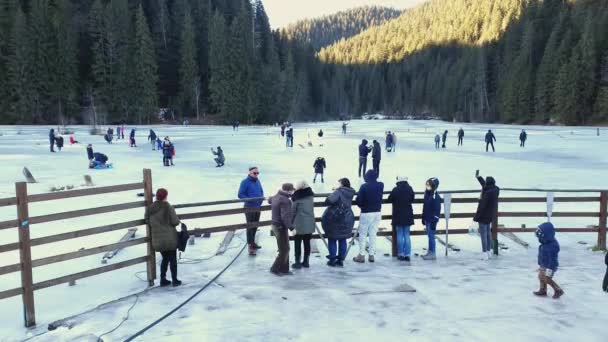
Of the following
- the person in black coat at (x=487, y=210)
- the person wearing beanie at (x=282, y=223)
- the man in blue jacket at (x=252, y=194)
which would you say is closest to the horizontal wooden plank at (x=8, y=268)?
the person wearing beanie at (x=282, y=223)

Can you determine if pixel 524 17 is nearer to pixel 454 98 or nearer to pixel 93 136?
pixel 454 98

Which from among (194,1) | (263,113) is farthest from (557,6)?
(194,1)

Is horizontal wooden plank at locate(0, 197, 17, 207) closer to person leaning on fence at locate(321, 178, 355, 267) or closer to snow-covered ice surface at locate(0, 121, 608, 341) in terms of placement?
snow-covered ice surface at locate(0, 121, 608, 341)

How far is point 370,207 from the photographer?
792cm

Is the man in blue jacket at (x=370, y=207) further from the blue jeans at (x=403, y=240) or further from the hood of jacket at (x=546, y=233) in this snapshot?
the hood of jacket at (x=546, y=233)

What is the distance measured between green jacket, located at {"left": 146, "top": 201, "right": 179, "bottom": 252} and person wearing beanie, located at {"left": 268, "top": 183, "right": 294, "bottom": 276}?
163cm

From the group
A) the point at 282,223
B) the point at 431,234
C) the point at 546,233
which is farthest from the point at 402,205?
the point at 546,233

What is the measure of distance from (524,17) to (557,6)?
6.89 meters

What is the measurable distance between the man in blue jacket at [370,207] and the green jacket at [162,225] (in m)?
Result: 3.19

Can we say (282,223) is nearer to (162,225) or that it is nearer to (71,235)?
(162,225)

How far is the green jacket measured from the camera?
21.5ft

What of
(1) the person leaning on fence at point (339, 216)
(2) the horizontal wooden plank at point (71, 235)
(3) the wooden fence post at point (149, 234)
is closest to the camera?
(2) the horizontal wooden plank at point (71, 235)

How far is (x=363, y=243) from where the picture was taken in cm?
823

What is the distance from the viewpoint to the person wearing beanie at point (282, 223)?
24.1ft
